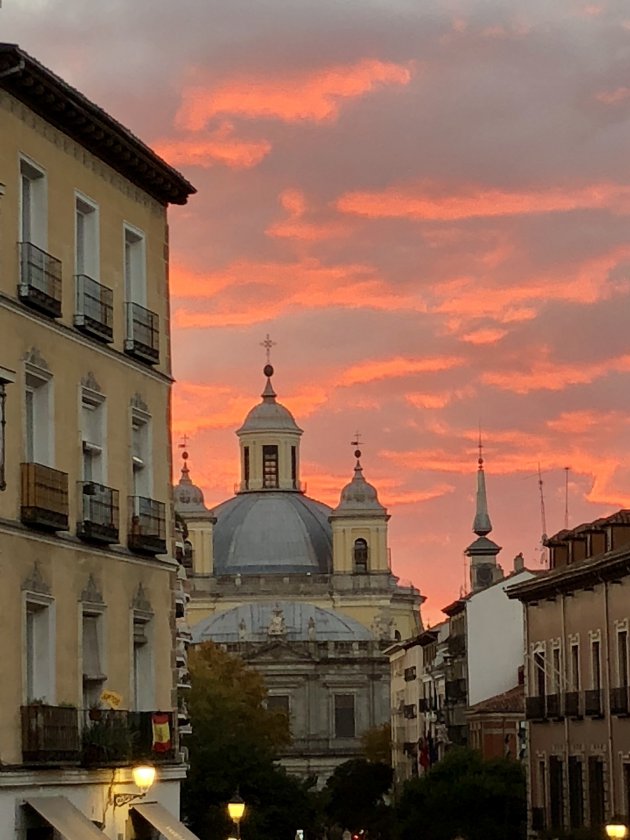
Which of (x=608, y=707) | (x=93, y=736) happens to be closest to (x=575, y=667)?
(x=608, y=707)

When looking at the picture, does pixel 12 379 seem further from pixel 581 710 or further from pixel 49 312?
pixel 581 710

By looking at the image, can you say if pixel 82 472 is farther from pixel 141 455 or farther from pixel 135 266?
pixel 135 266

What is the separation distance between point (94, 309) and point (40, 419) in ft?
7.60

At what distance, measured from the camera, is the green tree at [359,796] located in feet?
464

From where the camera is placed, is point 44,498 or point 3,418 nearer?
point 3,418

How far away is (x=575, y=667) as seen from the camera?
201 feet

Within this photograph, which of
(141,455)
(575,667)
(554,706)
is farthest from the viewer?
(554,706)

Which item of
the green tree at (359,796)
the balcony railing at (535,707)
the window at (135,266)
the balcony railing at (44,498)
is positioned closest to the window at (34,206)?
the balcony railing at (44,498)

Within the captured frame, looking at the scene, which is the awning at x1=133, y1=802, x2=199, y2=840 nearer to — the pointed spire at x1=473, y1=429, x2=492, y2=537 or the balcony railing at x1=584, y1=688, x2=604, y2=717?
the balcony railing at x1=584, y1=688, x2=604, y2=717

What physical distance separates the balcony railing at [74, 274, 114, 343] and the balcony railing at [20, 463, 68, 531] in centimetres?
224

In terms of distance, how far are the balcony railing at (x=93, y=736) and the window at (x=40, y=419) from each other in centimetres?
318

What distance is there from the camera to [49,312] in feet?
99.2

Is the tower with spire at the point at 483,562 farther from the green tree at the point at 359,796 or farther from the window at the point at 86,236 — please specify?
the window at the point at 86,236

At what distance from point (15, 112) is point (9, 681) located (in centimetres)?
695
